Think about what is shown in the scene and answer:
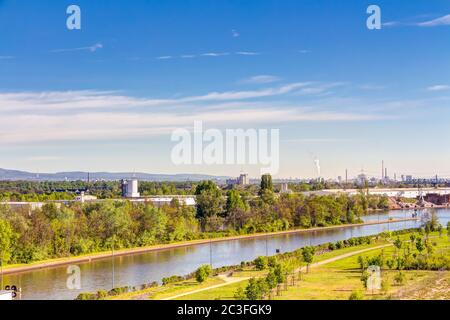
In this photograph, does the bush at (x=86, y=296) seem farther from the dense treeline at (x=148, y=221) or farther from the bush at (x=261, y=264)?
the dense treeline at (x=148, y=221)

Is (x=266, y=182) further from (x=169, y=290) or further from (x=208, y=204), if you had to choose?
(x=169, y=290)

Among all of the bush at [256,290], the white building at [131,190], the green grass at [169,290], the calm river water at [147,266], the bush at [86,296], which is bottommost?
the calm river water at [147,266]

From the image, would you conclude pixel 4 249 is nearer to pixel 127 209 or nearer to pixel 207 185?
pixel 127 209

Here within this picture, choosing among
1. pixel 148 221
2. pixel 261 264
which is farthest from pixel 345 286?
pixel 148 221

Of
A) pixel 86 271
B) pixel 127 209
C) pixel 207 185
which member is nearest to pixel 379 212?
pixel 207 185

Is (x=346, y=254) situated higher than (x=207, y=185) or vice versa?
(x=207, y=185)

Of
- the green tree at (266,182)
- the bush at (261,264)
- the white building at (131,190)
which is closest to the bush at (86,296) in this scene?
the bush at (261,264)

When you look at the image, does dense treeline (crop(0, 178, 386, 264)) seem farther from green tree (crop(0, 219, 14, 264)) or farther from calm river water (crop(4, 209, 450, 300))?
calm river water (crop(4, 209, 450, 300))
